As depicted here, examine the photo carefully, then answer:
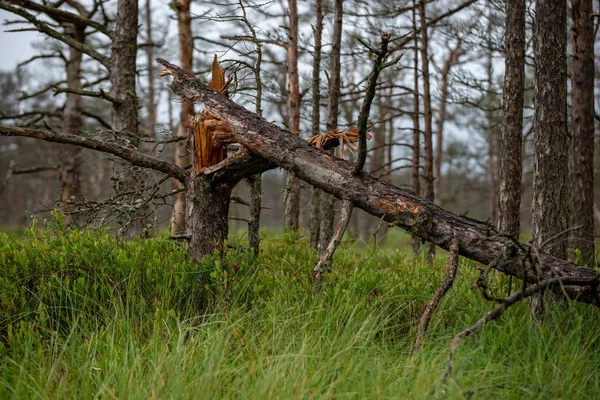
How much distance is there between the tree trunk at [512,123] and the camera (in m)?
5.71

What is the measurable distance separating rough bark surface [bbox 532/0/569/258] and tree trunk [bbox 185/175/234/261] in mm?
2994

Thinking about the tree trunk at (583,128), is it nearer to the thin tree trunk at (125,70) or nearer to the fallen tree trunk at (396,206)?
the fallen tree trunk at (396,206)

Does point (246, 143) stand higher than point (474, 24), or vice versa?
point (474, 24)

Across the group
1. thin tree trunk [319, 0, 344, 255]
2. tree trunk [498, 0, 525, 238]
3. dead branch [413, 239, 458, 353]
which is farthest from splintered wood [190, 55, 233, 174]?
tree trunk [498, 0, 525, 238]

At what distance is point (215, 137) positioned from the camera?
4.49 metres

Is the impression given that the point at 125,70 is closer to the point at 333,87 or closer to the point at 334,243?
the point at 333,87

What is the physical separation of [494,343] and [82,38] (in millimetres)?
10367

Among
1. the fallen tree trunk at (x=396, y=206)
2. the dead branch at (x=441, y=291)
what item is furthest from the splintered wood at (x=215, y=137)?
the dead branch at (x=441, y=291)

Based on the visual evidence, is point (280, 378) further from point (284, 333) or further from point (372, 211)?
point (372, 211)

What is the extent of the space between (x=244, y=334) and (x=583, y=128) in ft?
22.3

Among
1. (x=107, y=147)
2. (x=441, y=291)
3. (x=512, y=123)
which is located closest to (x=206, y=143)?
(x=107, y=147)

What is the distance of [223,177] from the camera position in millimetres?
4652

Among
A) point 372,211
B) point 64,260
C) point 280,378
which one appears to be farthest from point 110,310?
point 372,211

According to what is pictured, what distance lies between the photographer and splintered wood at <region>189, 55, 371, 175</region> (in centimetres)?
443
